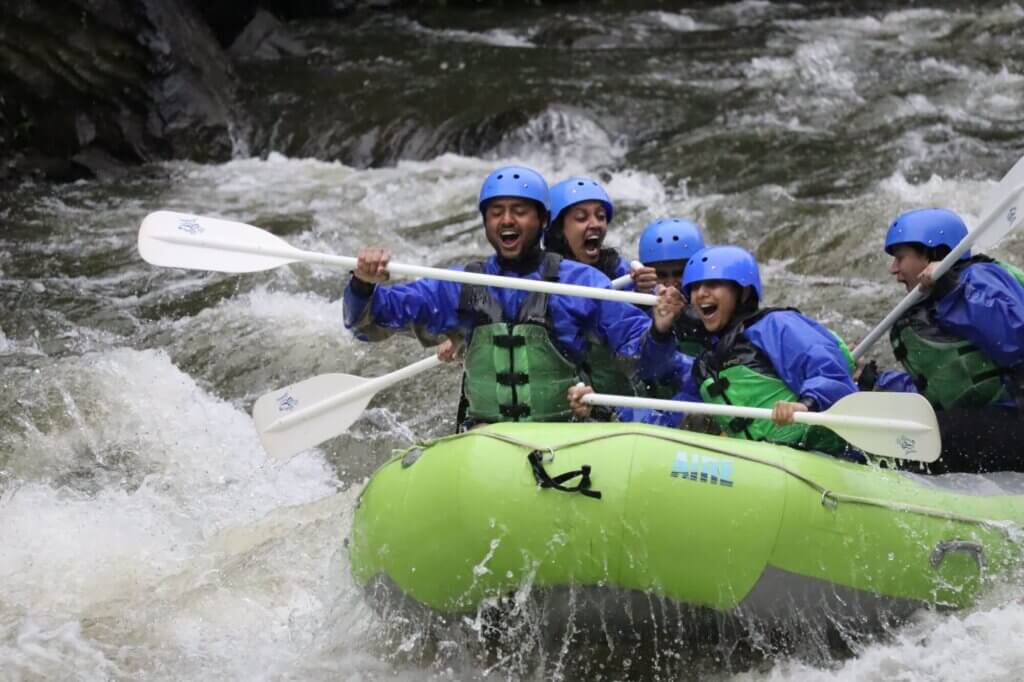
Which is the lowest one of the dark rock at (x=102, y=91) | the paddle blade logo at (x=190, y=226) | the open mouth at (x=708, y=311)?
the open mouth at (x=708, y=311)

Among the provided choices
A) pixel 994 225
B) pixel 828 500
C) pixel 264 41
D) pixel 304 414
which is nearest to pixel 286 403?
pixel 304 414

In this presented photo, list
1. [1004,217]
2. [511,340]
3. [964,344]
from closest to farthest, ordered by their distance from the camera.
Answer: [511,340] < [964,344] < [1004,217]

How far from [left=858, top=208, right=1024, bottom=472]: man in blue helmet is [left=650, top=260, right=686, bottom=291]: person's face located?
2.55 ft

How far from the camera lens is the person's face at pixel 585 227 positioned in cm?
504

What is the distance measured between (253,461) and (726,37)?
372 inches

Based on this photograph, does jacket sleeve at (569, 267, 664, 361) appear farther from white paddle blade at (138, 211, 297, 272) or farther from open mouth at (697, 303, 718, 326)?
white paddle blade at (138, 211, 297, 272)

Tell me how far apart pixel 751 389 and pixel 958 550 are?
0.78 m

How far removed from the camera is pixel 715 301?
4.24m

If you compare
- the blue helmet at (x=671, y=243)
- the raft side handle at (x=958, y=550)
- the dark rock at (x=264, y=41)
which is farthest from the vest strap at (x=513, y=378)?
the dark rock at (x=264, y=41)

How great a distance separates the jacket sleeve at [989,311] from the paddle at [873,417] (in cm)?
52

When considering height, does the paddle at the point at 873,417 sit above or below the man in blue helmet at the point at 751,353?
below

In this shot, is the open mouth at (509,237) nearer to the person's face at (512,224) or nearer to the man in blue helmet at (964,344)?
the person's face at (512,224)

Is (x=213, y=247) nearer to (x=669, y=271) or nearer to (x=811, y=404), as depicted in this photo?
(x=669, y=271)

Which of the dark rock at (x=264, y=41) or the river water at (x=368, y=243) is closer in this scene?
the river water at (x=368, y=243)
